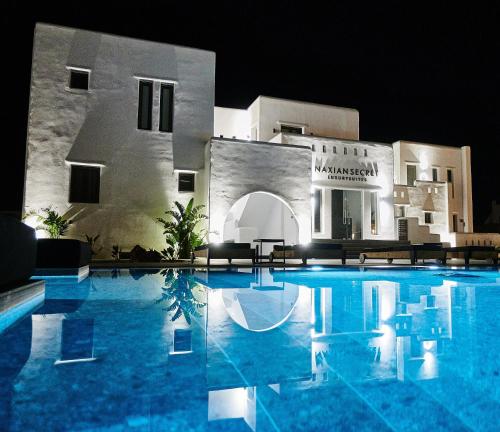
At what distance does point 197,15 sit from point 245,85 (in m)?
5.96

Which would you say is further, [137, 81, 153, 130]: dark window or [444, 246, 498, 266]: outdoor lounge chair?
[137, 81, 153, 130]: dark window

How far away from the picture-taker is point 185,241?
1474cm

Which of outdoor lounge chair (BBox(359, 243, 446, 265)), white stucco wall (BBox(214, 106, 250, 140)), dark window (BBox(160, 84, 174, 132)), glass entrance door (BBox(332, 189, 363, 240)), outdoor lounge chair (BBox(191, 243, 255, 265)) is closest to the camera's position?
outdoor lounge chair (BBox(191, 243, 255, 265))

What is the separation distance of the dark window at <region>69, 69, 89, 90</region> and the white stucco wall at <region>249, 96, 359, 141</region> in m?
8.23

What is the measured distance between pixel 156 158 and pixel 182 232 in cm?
329

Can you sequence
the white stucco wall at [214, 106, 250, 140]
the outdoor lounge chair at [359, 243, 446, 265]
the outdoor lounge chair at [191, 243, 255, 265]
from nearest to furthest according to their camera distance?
the outdoor lounge chair at [191, 243, 255, 265] → the outdoor lounge chair at [359, 243, 446, 265] → the white stucco wall at [214, 106, 250, 140]

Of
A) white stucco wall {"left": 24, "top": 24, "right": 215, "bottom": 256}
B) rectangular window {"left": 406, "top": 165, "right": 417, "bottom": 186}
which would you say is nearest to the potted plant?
white stucco wall {"left": 24, "top": 24, "right": 215, "bottom": 256}

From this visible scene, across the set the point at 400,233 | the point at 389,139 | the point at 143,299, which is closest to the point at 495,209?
the point at 389,139

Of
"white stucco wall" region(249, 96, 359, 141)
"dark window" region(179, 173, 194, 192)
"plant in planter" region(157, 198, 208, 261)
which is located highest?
"white stucco wall" region(249, 96, 359, 141)

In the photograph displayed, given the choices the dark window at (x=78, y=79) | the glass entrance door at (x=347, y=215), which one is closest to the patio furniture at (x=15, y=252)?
the dark window at (x=78, y=79)

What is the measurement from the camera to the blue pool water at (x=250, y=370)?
1400 millimetres

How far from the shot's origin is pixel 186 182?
16.0 meters

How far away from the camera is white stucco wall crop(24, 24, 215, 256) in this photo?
572 inches

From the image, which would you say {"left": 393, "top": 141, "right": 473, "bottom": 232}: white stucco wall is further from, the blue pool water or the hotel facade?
the blue pool water
